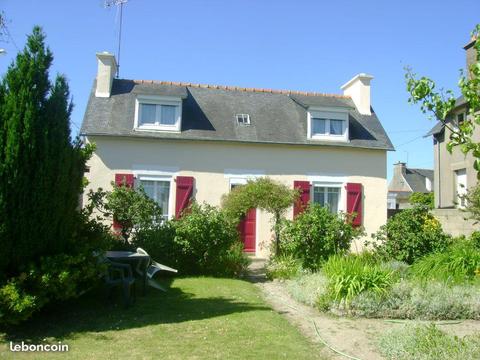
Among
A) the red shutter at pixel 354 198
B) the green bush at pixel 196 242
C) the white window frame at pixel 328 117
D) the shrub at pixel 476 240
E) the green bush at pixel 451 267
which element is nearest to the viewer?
the green bush at pixel 451 267

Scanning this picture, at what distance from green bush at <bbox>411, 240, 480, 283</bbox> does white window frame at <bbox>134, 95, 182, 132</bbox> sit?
8.82m

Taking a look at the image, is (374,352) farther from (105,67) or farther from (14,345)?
(105,67)

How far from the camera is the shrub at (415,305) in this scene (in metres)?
6.70

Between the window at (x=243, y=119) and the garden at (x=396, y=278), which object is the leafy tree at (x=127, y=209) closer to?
the garden at (x=396, y=278)

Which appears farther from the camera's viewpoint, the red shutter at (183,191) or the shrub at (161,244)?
the red shutter at (183,191)

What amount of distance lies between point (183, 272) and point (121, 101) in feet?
25.3

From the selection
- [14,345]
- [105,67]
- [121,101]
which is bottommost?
[14,345]

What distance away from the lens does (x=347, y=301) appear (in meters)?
6.79

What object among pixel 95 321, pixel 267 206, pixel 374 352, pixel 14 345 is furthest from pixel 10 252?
pixel 267 206

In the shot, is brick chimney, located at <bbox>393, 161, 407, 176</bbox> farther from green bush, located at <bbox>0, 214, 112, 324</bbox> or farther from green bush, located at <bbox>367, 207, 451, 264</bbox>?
green bush, located at <bbox>0, 214, 112, 324</bbox>

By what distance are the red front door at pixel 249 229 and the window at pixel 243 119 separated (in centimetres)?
315

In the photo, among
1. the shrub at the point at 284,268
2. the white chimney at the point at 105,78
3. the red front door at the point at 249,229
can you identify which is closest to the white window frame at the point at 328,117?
the red front door at the point at 249,229

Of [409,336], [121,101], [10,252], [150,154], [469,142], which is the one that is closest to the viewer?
[469,142]

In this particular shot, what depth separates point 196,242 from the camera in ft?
32.4
